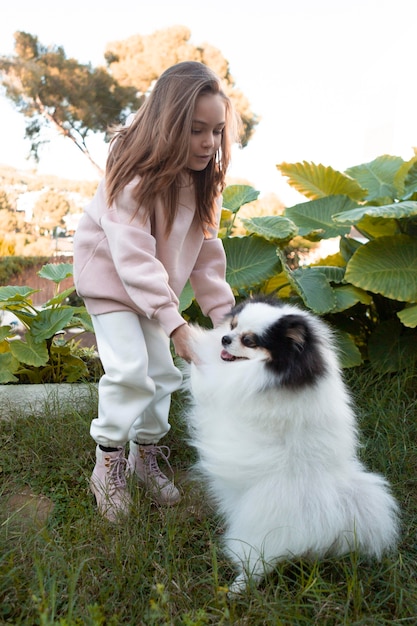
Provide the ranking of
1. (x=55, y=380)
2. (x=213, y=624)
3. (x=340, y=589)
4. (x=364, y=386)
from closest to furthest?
(x=213, y=624) < (x=340, y=589) < (x=364, y=386) < (x=55, y=380)

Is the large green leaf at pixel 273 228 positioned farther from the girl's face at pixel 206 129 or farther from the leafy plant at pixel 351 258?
the girl's face at pixel 206 129

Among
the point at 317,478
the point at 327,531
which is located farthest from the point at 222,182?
the point at 327,531

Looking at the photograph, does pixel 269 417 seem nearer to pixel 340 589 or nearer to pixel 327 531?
pixel 327 531

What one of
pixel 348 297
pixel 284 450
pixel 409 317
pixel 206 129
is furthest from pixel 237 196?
pixel 284 450

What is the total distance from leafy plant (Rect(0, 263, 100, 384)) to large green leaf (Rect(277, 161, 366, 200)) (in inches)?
67.5

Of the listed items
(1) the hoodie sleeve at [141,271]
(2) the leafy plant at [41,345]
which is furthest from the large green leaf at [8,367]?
(1) the hoodie sleeve at [141,271]

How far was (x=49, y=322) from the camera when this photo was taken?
3303 mm

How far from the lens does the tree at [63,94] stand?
15.7m

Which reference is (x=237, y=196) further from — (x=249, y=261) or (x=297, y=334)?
(x=297, y=334)

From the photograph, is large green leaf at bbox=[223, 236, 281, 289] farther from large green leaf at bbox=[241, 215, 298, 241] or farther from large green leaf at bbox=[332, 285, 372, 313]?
large green leaf at bbox=[332, 285, 372, 313]

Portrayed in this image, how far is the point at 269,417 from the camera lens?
165 centimetres

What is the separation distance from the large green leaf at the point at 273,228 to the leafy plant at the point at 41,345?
1165 mm

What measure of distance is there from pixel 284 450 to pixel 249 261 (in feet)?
6.47

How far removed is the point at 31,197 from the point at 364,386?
14.4 metres
